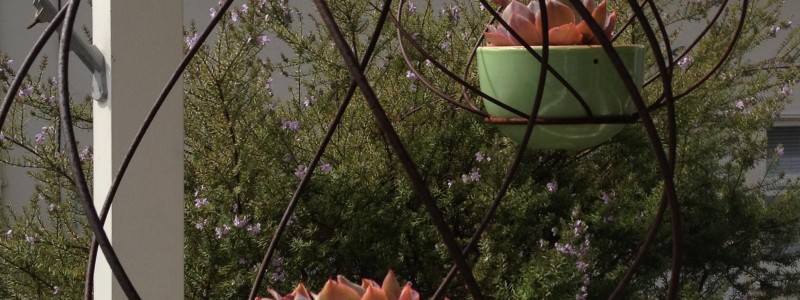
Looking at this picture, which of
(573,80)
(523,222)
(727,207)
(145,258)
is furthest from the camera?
(727,207)

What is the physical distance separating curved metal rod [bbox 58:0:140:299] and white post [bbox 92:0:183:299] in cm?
50

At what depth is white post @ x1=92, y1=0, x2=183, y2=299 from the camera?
926 mm

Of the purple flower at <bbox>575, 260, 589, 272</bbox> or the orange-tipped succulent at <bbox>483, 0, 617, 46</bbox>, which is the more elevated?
the purple flower at <bbox>575, 260, 589, 272</bbox>

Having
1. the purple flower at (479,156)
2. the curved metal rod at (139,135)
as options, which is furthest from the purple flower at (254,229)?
the curved metal rod at (139,135)

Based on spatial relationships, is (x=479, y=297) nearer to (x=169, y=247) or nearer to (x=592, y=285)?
(x=169, y=247)

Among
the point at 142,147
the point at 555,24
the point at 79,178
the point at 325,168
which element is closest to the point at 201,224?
the point at 325,168

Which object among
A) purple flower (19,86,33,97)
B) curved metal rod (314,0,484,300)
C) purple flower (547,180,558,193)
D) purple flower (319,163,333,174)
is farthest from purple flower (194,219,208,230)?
curved metal rod (314,0,484,300)

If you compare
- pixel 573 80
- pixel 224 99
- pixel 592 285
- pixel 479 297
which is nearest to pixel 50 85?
pixel 224 99

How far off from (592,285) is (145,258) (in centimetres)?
88

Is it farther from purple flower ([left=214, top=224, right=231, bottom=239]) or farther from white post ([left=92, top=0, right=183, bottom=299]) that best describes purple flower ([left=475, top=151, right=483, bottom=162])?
white post ([left=92, top=0, right=183, bottom=299])

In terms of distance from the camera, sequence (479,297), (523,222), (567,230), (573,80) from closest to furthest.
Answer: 1. (479,297)
2. (573,80)
3. (567,230)
4. (523,222)

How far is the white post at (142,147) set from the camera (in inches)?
36.4

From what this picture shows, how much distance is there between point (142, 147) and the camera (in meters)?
0.96

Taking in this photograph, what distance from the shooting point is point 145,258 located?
0.96m
